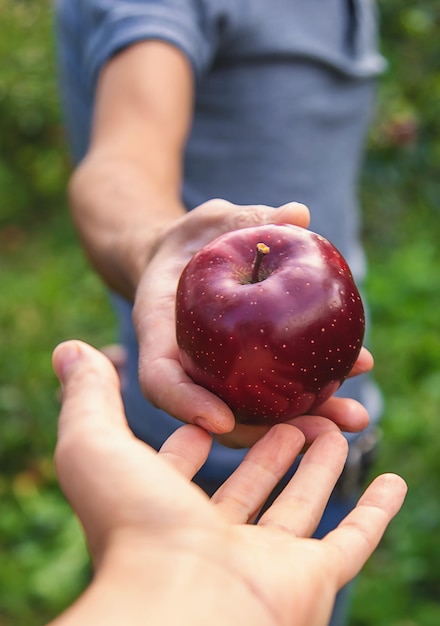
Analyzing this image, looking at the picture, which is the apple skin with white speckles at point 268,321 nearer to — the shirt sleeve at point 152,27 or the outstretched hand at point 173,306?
the outstretched hand at point 173,306

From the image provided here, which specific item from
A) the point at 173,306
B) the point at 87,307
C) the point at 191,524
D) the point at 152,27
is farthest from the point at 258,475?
the point at 87,307

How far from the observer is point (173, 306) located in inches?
49.1

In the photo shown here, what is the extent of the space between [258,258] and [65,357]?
0.30m

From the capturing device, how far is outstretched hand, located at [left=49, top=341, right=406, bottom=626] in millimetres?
772

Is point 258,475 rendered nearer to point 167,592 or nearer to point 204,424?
point 204,424

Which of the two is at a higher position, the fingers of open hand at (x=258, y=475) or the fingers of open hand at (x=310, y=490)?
the fingers of open hand at (x=310, y=490)

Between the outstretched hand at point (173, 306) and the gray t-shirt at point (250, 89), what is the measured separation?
39 cm

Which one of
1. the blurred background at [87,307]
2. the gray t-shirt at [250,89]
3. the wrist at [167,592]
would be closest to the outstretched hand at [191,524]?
the wrist at [167,592]

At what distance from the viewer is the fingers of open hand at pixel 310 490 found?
949 millimetres

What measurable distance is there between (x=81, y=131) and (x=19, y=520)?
4.50ft

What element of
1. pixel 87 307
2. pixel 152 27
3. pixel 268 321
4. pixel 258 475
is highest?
pixel 152 27

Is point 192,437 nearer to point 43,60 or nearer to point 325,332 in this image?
point 325,332

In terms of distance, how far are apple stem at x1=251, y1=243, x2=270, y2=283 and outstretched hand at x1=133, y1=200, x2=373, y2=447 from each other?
9 centimetres

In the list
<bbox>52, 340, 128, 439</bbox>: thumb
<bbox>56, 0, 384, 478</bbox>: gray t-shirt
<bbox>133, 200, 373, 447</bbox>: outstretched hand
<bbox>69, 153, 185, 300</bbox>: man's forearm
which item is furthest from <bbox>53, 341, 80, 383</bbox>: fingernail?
<bbox>56, 0, 384, 478</bbox>: gray t-shirt
